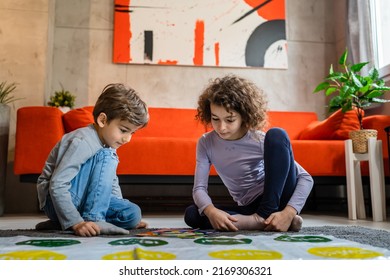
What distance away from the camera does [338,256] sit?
85 centimetres

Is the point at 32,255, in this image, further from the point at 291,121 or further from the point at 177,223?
the point at 291,121

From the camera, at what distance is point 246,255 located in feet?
2.78

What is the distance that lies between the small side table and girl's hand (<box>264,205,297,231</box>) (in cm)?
100

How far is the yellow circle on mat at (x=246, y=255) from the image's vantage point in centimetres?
82

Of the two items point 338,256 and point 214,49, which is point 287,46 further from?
point 338,256

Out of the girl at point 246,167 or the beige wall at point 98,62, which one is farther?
the beige wall at point 98,62

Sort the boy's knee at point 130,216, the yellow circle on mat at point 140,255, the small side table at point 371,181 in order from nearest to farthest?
1. the yellow circle on mat at point 140,255
2. the boy's knee at point 130,216
3. the small side table at point 371,181

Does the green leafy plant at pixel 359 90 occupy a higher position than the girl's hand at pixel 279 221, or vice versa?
the green leafy plant at pixel 359 90

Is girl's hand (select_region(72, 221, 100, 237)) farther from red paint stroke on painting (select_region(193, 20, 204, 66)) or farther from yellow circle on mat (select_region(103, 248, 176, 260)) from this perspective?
red paint stroke on painting (select_region(193, 20, 204, 66))

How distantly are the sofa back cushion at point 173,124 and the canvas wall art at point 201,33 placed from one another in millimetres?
521

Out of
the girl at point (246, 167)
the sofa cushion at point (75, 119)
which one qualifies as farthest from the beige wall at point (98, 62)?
the girl at point (246, 167)

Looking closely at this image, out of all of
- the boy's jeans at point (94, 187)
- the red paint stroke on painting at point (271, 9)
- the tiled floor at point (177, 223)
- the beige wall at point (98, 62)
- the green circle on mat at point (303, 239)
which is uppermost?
the red paint stroke on painting at point (271, 9)

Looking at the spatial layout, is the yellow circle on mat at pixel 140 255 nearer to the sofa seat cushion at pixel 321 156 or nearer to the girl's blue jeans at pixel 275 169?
the girl's blue jeans at pixel 275 169
